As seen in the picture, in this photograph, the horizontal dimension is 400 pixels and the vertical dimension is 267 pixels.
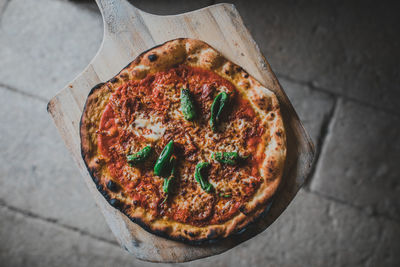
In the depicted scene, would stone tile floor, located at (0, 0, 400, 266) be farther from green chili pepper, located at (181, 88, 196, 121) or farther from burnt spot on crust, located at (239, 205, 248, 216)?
green chili pepper, located at (181, 88, 196, 121)

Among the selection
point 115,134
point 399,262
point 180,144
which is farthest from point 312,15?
point 399,262

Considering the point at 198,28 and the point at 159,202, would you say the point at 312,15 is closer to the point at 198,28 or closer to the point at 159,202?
the point at 198,28

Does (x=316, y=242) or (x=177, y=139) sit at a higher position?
(x=177, y=139)

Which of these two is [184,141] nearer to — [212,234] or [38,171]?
[212,234]

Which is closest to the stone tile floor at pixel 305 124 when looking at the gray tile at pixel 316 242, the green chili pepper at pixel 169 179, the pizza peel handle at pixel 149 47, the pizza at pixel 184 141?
the gray tile at pixel 316 242

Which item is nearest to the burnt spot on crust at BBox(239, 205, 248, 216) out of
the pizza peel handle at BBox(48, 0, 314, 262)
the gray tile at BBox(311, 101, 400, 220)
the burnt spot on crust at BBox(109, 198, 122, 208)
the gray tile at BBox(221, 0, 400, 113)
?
the pizza peel handle at BBox(48, 0, 314, 262)

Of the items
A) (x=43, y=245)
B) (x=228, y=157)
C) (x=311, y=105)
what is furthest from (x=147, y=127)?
(x=43, y=245)
